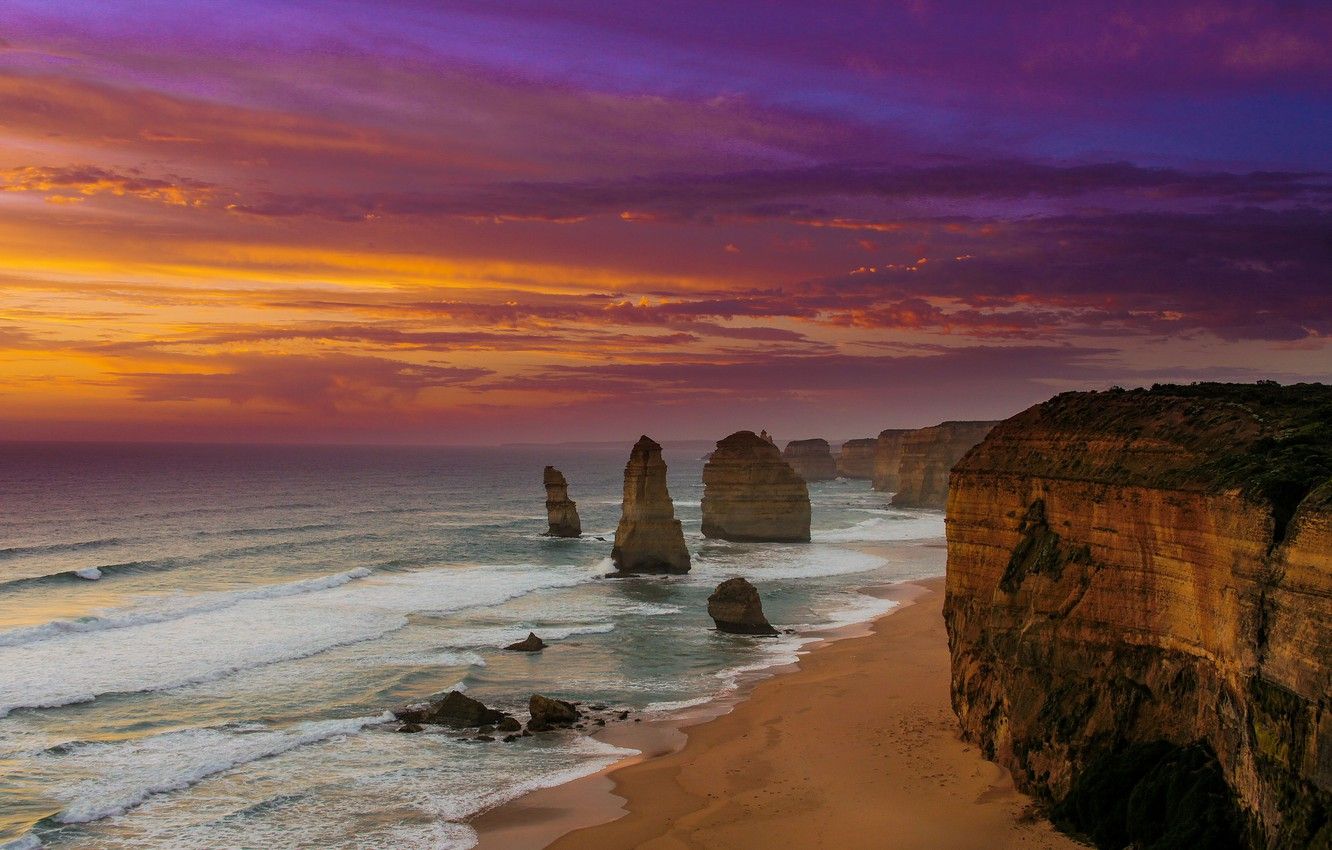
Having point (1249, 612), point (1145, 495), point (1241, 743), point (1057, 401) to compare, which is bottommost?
point (1241, 743)

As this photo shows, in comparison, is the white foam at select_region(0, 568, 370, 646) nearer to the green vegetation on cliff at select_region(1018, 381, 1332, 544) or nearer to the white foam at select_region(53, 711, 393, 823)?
the white foam at select_region(53, 711, 393, 823)

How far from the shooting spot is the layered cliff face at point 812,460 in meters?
183

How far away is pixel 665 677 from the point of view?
36219 mm

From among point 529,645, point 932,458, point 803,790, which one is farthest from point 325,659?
point 932,458

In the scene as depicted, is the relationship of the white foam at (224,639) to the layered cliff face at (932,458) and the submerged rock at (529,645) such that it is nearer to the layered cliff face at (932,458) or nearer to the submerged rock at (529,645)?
the submerged rock at (529,645)

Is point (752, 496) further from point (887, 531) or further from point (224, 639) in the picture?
point (224, 639)

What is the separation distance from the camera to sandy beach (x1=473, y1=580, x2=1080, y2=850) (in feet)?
67.9

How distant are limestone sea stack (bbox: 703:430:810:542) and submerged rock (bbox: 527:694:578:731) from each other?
47617 mm

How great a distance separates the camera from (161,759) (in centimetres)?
2669

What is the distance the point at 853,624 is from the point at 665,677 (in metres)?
13.0

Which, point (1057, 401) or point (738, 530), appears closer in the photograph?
point (1057, 401)

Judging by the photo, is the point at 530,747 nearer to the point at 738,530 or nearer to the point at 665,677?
the point at 665,677

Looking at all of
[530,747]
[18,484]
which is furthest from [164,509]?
[530,747]

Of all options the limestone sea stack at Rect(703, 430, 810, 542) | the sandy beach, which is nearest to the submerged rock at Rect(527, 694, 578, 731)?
the sandy beach
